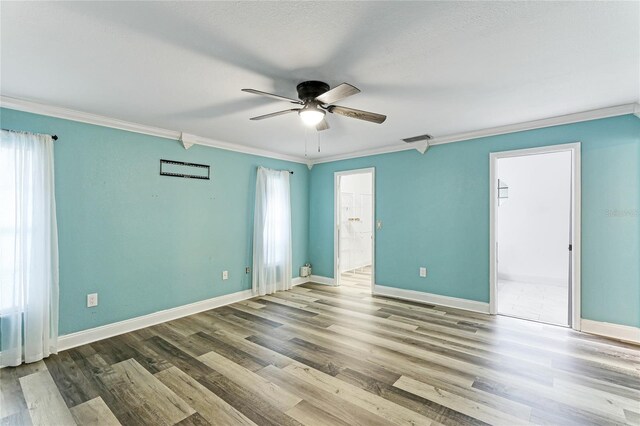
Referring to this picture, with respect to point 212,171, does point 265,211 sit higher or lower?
lower

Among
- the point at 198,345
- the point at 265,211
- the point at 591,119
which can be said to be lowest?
the point at 198,345

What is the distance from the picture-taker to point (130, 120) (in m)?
3.39

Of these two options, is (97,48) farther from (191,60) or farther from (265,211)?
(265,211)

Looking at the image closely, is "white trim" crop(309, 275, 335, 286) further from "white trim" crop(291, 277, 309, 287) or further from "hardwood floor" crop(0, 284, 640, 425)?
"hardwood floor" crop(0, 284, 640, 425)

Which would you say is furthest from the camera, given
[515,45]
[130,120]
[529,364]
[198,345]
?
[130,120]

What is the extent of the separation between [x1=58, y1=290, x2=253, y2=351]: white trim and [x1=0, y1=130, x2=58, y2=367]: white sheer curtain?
179mm

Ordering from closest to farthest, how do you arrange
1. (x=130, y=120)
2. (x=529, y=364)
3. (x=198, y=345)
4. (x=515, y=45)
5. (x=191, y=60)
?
(x=515, y=45)
(x=191, y=60)
(x=529, y=364)
(x=198, y=345)
(x=130, y=120)

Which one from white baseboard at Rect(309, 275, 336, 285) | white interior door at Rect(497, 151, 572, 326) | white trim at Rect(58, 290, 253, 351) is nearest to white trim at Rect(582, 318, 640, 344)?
white interior door at Rect(497, 151, 572, 326)

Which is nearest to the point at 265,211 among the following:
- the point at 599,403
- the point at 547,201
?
the point at 599,403

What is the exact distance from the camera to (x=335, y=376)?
2.46 m

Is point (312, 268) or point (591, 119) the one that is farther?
point (312, 268)

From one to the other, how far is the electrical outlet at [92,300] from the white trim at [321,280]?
A: 11.3 feet

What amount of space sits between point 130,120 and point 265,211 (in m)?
2.23

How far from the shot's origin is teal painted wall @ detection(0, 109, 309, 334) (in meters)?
3.06
